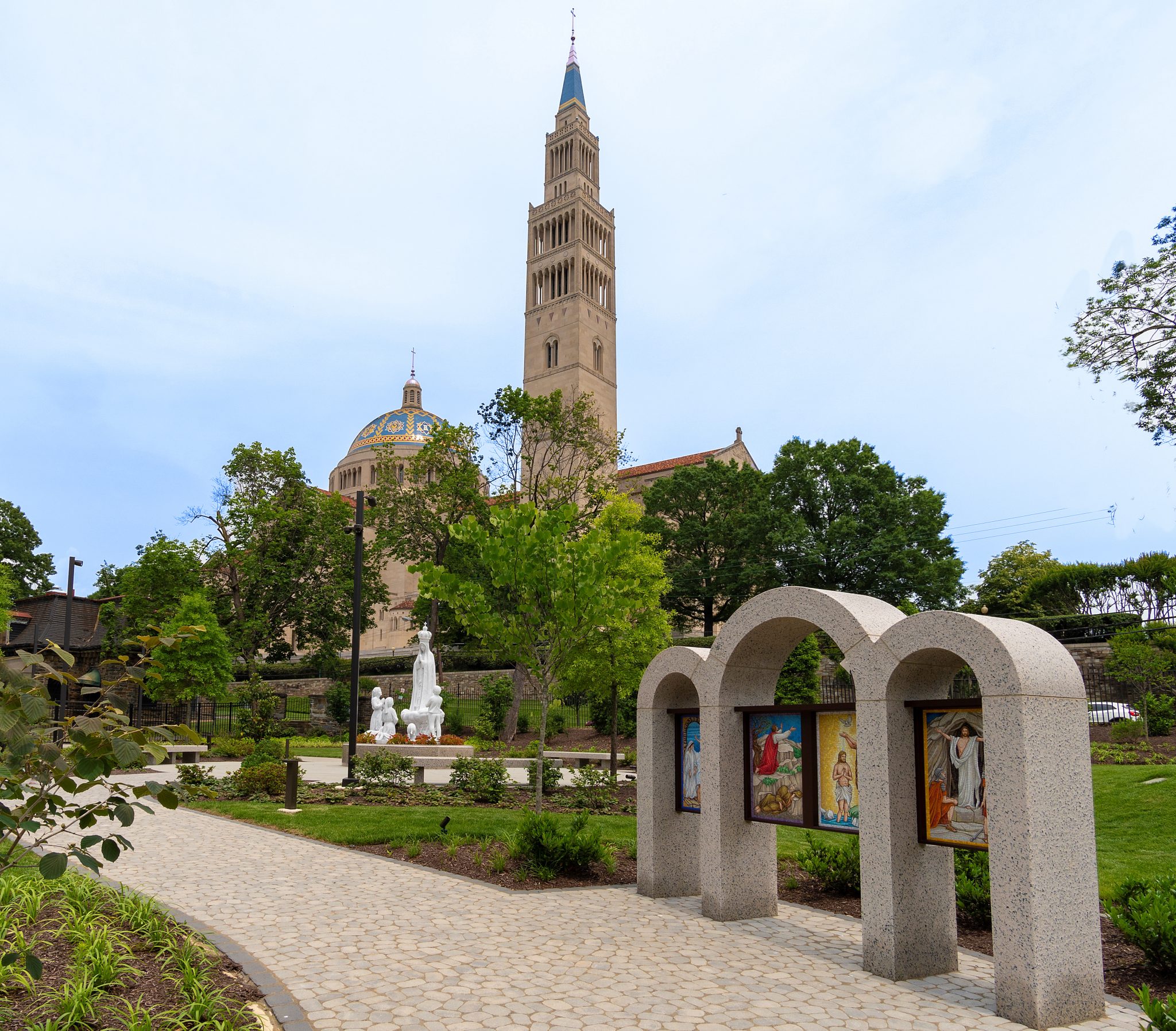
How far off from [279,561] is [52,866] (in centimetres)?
3994

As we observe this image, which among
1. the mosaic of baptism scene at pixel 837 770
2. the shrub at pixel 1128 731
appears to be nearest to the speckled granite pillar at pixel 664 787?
the mosaic of baptism scene at pixel 837 770

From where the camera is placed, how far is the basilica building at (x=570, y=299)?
210 ft

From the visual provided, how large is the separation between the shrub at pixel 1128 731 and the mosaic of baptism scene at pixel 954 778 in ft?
58.4

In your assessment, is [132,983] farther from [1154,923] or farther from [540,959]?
[1154,923]

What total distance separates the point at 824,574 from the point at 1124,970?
117 ft

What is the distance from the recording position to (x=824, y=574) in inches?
1630

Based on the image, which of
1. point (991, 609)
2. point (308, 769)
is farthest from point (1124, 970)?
point (991, 609)

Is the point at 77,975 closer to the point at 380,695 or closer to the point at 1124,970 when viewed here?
the point at 1124,970

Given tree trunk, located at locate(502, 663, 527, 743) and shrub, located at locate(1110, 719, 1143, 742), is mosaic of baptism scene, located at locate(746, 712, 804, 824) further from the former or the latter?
tree trunk, located at locate(502, 663, 527, 743)

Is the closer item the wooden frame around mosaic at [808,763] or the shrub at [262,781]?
the wooden frame around mosaic at [808,763]

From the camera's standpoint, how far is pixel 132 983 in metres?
5.41

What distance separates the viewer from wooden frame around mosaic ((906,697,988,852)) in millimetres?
6457

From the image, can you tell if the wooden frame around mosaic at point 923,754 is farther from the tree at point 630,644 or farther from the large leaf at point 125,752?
the tree at point 630,644

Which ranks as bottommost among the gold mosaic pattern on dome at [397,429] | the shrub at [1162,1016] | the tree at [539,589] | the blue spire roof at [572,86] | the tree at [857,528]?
A: the shrub at [1162,1016]
